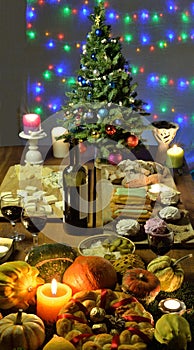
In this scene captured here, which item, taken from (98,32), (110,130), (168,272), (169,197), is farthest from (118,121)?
(168,272)

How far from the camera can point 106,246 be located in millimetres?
1743

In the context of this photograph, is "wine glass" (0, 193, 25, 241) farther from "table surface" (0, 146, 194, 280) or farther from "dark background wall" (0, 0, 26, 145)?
"dark background wall" (0, 0, 26, 145)

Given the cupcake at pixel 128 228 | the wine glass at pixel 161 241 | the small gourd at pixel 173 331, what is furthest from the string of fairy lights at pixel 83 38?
the small gourd at pixel 173 331

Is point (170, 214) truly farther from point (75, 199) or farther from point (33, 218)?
point (33, 218)

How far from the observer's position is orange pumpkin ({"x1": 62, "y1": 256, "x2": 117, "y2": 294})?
4.76 feet

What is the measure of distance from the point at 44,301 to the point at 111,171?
104 cm

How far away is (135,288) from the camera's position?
56.5 inches

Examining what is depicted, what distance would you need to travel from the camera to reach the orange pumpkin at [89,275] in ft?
4.76

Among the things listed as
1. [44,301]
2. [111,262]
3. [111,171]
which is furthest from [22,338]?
[111,171]

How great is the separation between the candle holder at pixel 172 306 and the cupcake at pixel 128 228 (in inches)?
18.5

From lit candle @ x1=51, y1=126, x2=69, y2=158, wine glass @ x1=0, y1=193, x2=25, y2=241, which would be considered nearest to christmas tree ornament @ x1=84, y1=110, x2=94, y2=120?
lit candle @ x1=51, y1=126, x2=69, y2=158

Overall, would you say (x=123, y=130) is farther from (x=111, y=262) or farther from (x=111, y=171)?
(x=111, y=262)

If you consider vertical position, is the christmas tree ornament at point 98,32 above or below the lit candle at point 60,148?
above

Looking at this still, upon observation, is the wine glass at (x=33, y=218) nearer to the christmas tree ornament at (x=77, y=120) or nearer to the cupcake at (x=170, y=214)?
the cupcake at (x=170, y=214)
